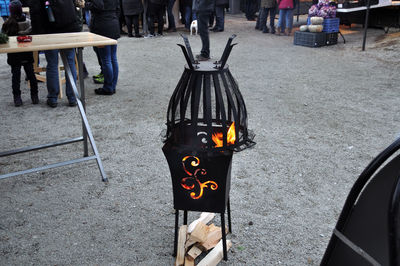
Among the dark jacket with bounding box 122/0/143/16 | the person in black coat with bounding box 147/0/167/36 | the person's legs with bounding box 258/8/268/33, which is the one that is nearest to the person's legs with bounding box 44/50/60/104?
the dark jacket with bounding box 122/0/143/16

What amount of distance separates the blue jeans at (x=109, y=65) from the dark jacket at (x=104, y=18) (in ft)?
0.71

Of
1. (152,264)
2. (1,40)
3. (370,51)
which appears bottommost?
(152,264)

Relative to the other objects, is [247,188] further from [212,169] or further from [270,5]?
[270,5]

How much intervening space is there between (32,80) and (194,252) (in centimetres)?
406

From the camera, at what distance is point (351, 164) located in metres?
3.76

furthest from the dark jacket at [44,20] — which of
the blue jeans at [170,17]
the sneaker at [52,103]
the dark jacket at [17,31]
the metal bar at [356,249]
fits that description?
the blue jeans at [170,17]

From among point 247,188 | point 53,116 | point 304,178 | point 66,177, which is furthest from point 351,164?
point 53,116

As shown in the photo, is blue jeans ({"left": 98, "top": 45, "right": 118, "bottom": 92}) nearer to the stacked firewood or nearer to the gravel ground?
the gravel ground

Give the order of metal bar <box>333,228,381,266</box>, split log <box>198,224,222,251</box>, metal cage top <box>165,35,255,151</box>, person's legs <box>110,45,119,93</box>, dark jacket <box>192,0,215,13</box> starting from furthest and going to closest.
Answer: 1. dark jacket <box>192,0,215,13</box>
2. person's legs <box>110,45,119,93</box>
3. split log <box>198,224,222,251</box>
4. metal cage top <box>165,35,255,151</box>
5. metal bar <box>333,228,381,266</box>

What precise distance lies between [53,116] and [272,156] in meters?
2.92

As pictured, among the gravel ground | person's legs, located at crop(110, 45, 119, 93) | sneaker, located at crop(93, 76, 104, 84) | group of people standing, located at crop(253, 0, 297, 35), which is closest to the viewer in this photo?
the gravel ground

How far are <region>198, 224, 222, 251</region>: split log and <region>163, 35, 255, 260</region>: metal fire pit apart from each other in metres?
0.17

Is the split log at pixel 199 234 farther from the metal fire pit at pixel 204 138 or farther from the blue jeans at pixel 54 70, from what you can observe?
the blue jeans at pixel 54 70

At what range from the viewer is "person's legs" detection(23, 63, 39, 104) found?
5.39 metres
